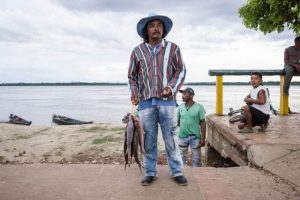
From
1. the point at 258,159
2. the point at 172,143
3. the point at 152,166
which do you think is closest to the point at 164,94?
the point at 172,143

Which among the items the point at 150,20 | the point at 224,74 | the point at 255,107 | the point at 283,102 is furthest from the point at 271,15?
the point at 150,20

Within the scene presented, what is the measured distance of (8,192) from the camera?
3838 millimetres

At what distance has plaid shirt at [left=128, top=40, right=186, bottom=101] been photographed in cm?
406

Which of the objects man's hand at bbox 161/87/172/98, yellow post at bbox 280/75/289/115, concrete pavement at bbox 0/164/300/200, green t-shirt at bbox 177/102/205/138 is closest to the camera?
concrete pavement at bbox 0/164/300/200

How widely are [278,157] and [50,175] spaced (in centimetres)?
298

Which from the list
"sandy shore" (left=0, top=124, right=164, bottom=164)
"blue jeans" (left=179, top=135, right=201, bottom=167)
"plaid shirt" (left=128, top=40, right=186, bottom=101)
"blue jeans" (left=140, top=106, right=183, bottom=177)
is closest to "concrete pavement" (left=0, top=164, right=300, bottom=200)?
"blue jeans" (left=140, top=106, right=183, bottom=177)

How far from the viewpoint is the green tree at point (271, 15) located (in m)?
13.2

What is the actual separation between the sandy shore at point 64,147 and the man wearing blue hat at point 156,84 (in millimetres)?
6452

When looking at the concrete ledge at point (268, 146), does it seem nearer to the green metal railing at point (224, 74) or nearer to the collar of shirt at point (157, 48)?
the green metal railing at point (224, 74)

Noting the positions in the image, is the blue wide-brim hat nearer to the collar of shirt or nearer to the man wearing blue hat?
the man wearing blue hat

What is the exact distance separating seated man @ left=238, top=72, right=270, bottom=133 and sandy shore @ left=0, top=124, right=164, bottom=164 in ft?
16.8

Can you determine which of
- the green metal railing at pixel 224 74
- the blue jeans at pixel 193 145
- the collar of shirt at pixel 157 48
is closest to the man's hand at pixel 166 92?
the collar of shirt at pixel 157 48

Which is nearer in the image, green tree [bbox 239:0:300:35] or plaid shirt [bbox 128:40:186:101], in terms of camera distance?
plaid shirt [bbox 128:40:186:101]

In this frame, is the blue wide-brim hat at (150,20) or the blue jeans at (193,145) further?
the blue jeans at (193,145)
